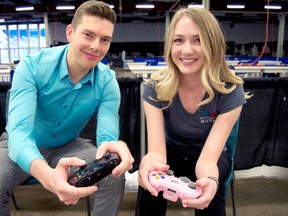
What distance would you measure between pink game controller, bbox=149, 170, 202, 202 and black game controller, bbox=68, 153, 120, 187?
0.15 metres

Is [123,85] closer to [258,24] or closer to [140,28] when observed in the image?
[140,28]

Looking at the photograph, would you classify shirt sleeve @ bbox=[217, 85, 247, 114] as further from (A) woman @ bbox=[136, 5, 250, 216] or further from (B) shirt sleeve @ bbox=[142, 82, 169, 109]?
(B) shirt sleeve @ bbox=[142, 82, 169, 109]

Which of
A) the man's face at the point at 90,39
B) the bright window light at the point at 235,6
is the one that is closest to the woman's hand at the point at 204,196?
the man's face at the point at 90,39

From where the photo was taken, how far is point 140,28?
1770 centimetres

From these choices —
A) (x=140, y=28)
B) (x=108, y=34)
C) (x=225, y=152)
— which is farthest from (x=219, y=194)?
(x=140, y=28)

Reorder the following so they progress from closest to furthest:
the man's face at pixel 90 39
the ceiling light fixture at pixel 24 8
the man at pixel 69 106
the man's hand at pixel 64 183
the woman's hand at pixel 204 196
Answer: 1. the man's hand at pixel 64 183
2. the woman's hand at pixel 204 196
3. the man at pixel 69 106
4. the man's face at pixel 90 39
5. the ceiling light fixture at pixel 24 8

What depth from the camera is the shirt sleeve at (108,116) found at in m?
1.19

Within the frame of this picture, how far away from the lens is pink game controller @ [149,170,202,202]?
0.91m

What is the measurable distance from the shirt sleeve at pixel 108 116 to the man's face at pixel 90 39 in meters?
0.15

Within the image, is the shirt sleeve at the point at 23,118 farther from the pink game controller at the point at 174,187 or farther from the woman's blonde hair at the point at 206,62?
the woman's blonde hair at the point at 206,62

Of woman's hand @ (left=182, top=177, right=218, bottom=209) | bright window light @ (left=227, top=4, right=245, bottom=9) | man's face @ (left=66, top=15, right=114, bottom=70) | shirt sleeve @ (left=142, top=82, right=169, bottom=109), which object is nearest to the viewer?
woman's hand @ (left=182, top=177, right=218, bottom=209)

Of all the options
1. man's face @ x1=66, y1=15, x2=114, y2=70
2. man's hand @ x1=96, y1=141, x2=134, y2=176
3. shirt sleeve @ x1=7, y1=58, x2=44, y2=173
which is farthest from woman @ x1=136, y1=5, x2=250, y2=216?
shirt sleeve @ x1=7, y1=58, x2=44, y2=173

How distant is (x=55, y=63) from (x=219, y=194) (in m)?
0.88

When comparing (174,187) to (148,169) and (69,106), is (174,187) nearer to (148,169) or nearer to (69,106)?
(148,169)
